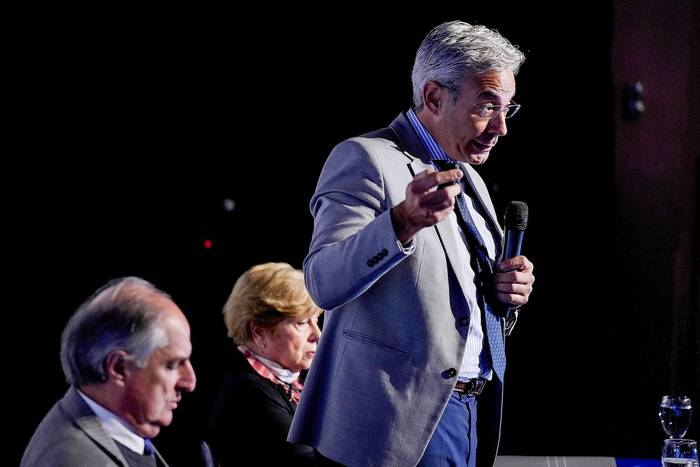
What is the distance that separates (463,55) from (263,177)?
98.8 inches

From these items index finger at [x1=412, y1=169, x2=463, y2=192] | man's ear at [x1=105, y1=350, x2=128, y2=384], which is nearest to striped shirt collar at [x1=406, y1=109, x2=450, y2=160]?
index finger at [x1=412, y1=169, x2=463, y2=192]

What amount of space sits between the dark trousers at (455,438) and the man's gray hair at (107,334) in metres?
0.59

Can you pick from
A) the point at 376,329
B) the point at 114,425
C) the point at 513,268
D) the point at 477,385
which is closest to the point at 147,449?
the point at 114,425

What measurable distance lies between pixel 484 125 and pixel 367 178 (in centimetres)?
33

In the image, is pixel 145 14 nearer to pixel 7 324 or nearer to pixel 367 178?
pixel 7 324

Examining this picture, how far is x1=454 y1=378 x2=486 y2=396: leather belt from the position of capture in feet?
5.82

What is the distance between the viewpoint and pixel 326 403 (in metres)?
1.73

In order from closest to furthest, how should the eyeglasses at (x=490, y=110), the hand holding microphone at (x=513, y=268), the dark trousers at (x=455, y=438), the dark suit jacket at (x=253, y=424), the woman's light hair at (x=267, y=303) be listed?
1. the dark trousers at (x=455, y=438)
2. the hand holding microphone at (x=513, y=268)
3. the eyeglasses at (x=490, y=110)
4. the dark suit jacket at (x=253, y=424)
5. the woman's light hair at (x=267, y=303)

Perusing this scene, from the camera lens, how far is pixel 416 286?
66.6 inches

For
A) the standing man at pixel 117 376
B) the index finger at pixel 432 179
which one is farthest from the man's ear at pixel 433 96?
the standing man at pixel 117 376

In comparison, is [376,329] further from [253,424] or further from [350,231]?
[253,424]

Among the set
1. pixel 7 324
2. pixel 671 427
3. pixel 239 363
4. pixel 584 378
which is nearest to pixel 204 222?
pixel 7 324

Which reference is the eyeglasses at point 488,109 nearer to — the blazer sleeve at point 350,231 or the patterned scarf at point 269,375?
the blazer sleeve at point 350,231

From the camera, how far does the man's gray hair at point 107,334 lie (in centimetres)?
136
